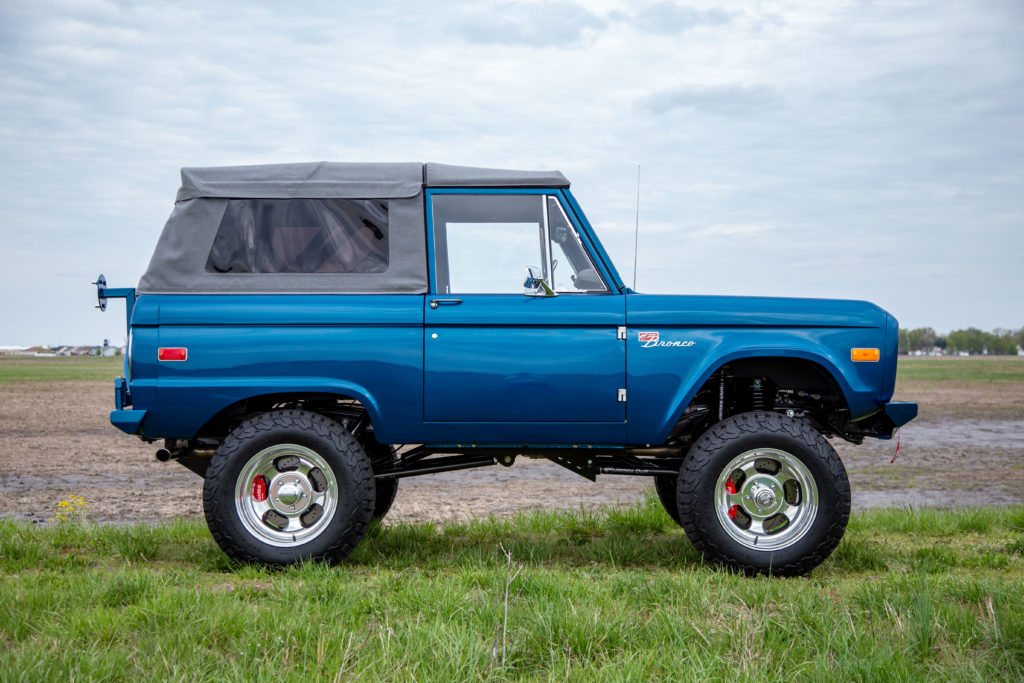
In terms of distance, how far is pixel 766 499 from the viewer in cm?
495

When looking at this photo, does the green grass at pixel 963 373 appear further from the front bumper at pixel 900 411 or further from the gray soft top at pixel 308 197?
the gray soft top at pixel 308 197

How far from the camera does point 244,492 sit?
16.0ft

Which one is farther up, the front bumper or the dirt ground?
the front bumper

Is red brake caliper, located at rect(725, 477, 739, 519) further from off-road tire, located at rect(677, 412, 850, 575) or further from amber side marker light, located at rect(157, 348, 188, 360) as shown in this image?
amber side marker light, located at rect(157, 348, 188, 360)

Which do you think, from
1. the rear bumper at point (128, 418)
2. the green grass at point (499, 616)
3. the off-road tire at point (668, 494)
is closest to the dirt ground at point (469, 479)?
the off-road tire at point (668, 494)

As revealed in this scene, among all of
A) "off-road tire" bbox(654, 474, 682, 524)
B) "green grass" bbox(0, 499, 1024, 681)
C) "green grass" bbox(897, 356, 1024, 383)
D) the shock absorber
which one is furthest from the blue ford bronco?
"green grass" bbox(897, 356, 1024, 383)

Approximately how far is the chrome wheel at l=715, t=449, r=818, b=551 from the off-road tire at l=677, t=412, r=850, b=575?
3 cm

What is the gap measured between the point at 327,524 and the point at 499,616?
159 cm

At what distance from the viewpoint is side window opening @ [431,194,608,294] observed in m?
5.12

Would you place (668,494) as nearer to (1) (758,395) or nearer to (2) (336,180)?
(1) (758,395)

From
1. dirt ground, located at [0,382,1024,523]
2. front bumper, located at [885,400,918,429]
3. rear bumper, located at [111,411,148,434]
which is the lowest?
dirt ground, located at [0,382,1024,523]

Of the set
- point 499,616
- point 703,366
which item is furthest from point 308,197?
point 499,616

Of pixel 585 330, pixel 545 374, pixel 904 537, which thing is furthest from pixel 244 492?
pixel 904 537

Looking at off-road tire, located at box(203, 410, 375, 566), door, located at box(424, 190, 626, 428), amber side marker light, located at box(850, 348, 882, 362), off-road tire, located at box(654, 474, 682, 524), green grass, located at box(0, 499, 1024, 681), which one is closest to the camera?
green grass, located at box(0, 499, 1024, 681)
